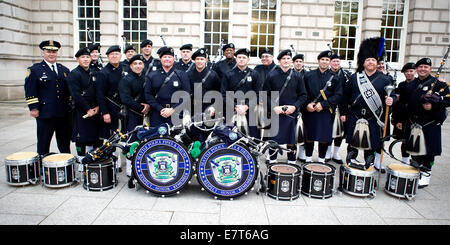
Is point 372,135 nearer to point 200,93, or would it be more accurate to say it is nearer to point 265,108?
point 265,108

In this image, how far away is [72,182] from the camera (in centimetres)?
462

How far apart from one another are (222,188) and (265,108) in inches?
77.2

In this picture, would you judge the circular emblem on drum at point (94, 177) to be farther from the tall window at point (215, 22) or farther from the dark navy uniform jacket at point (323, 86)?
the tall window at point (215, 22)

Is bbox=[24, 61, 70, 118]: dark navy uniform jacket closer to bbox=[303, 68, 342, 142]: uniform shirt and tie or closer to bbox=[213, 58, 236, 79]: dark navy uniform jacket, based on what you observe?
bbox=[213, 58, 236, 79]: dark navy uniform jacket

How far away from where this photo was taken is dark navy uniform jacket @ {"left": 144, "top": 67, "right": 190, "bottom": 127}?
4.88m

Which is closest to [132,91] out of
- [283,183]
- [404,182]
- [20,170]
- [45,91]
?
[45,91]

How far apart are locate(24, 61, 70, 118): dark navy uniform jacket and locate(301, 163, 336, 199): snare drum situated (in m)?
4.16

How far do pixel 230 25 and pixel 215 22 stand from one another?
0.63 metres

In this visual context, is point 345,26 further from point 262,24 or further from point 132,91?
point 132,91

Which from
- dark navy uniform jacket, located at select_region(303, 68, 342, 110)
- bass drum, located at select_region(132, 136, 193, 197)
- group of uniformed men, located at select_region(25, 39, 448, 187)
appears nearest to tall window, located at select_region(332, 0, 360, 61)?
group of uniformed men, located at select_region(25, 39, 448, 187)

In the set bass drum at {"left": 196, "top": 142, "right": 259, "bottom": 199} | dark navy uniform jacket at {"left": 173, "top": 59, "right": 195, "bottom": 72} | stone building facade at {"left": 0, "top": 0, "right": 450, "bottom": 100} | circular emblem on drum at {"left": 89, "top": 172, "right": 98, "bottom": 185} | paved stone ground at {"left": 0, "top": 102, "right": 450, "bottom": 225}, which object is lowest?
paved stone ground at {"left": 0, "top": 102, "right": 450, "bottom": 225}

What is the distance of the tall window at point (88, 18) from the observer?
42.9ft
